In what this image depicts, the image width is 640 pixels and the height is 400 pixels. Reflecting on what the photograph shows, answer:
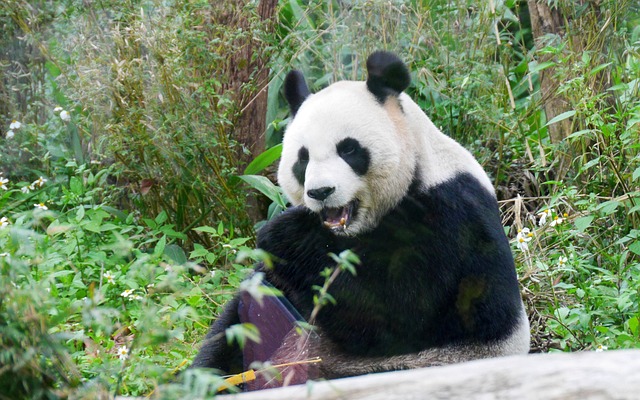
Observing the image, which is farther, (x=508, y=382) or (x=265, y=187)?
(x=265, y=187)

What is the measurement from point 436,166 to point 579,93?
1.97 m

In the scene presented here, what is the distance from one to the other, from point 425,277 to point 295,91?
1.04 m

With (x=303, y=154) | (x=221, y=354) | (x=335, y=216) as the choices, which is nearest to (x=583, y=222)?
(x=335, y=216)

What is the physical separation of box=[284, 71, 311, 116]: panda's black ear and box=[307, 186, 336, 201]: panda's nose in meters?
0.65

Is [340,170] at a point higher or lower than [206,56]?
lower

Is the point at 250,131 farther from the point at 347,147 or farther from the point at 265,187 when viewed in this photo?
the point at 347,147

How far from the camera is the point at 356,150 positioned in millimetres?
3428

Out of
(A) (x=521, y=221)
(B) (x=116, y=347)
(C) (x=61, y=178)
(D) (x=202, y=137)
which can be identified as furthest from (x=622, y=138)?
(C) (x=61, y=178)

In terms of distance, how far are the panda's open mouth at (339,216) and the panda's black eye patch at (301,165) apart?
189 millimetres

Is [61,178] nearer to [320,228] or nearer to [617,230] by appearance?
[320,228]

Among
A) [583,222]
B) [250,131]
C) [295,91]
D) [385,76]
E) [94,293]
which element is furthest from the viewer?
[250,131]

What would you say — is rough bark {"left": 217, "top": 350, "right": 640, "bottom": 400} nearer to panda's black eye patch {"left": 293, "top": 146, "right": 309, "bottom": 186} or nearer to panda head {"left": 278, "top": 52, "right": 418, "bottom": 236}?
panda head {"left": 278, "top": 52, "right": 418, "bottom": 236}

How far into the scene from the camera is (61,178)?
6492 millimetres

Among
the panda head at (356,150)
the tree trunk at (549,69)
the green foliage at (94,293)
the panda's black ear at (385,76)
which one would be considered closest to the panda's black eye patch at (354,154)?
the panda head at (356,150)
